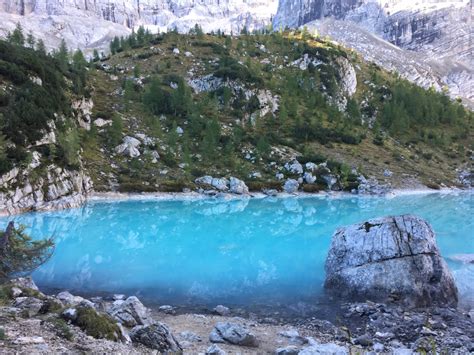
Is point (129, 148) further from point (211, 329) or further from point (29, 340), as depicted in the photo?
point (29, 340)

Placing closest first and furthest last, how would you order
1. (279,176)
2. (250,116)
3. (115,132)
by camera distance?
1. (115,132)
2. (279,176)
3. (250,116)

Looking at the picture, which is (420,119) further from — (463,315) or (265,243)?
(463,315)

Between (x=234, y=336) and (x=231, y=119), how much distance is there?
7368 centimetres

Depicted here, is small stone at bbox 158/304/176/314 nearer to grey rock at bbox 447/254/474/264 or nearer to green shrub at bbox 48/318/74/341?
green shrub at bbox 48/318/74/341

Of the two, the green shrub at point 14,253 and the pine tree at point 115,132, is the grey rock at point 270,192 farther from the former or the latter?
the green shrub at point 14,253

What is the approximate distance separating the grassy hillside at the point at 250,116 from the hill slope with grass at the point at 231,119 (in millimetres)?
321

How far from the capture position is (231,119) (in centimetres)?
8388

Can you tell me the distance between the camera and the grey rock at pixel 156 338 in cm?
1012

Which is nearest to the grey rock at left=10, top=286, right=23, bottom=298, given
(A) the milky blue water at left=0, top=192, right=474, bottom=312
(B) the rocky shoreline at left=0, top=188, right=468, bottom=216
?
(A) the milky blue water at left=0, top=192, right=474, bottom=312

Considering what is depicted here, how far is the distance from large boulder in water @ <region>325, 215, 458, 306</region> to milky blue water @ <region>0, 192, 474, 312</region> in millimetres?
1721

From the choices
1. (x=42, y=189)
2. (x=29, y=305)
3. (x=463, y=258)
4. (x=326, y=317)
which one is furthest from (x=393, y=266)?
(x=42, y=189)

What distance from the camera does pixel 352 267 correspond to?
64.6 ft

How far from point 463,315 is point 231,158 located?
51.3m

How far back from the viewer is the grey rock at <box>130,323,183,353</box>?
A: 33.2 feet
